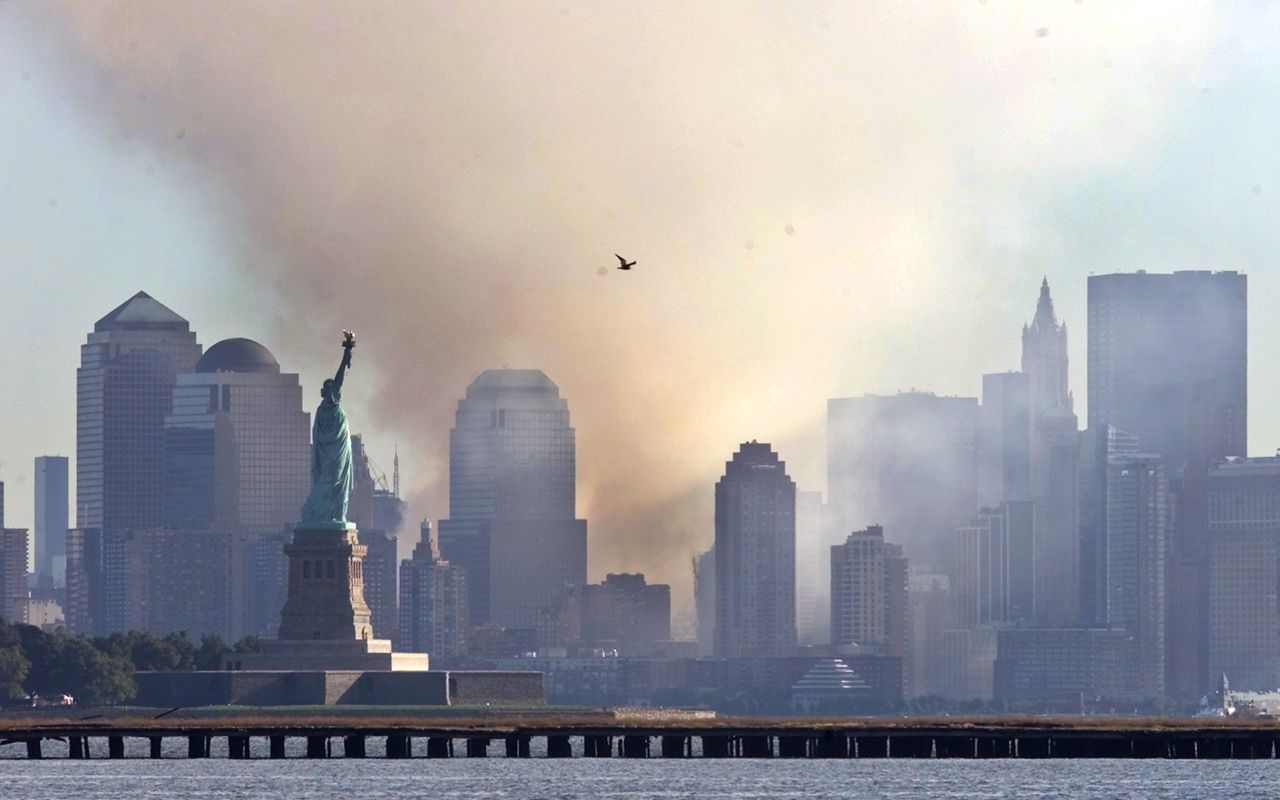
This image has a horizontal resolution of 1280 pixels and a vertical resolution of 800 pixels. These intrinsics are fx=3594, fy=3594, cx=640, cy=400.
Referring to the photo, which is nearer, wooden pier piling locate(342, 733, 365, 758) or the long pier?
the long pier

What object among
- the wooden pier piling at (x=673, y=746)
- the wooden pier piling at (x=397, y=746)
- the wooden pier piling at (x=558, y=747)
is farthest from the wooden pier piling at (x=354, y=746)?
the wooden pier piling at (x=673, y=746)

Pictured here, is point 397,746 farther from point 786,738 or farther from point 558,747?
point 786,738

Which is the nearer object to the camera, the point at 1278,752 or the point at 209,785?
the point at 209,785

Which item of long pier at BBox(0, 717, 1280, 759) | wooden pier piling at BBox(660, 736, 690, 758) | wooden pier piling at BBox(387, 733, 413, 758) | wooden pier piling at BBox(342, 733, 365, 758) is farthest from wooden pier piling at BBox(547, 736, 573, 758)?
wooden pier piling at BBox(342, 733, 365, 758)

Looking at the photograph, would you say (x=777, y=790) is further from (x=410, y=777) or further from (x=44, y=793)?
(x=44, y=793)

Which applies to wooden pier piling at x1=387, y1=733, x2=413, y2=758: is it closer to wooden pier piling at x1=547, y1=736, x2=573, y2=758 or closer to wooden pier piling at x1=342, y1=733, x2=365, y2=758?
wooden pier piling at x1=342, y1=733, x2=365, y2=758

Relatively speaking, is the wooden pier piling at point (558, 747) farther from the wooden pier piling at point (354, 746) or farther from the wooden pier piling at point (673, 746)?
the wooden pier piling at point (354, 746)

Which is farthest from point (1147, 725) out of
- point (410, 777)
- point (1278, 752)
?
point (410, 777)

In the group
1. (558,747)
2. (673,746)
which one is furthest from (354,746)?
(673,746)
